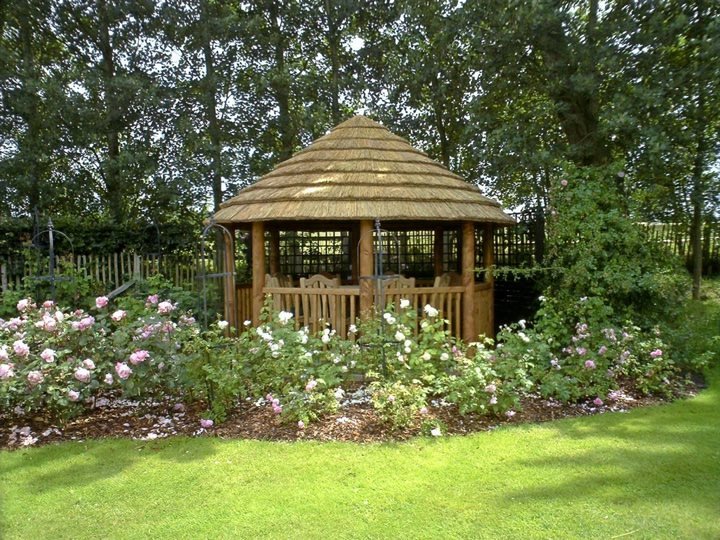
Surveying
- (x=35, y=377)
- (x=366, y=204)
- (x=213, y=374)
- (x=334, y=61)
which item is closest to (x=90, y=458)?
(x=35, y=377)

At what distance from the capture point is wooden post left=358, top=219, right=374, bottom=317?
270 inches

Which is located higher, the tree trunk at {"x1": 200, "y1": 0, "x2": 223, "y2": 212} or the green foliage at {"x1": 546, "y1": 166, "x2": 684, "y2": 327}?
the tree trunk at {"x1": 200, "y1": 0, "x2": 223, "y2": 212}

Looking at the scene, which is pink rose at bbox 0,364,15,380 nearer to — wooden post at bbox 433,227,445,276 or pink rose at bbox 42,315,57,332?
pink rose at bbox 42,315,57,332

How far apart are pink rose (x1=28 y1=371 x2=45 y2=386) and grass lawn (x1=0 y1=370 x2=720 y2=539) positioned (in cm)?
60

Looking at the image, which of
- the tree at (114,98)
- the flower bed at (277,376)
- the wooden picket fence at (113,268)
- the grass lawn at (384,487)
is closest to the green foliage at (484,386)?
the flower bed at (277,376)

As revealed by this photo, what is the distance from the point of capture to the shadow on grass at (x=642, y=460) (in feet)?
11.6

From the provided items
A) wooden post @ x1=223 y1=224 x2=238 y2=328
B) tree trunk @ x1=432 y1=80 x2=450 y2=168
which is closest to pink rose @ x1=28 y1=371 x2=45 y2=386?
wooden post @ x1=223 y1=224 x2=238 y2=328

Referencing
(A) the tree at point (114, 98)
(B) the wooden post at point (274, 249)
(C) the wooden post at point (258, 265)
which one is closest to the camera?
(C) the wooden post at point (258, 265)

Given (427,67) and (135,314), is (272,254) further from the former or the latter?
(427,67)

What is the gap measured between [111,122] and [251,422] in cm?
1095

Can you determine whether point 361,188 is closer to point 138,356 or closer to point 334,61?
point 138,356

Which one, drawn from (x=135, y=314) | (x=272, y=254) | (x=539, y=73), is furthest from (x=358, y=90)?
(x=135, y=314)

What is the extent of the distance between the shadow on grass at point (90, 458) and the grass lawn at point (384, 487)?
0.02m

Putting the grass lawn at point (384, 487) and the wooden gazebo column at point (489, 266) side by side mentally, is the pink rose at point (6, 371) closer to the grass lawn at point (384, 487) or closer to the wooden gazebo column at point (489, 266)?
the grass lawn at point (384, 487)
